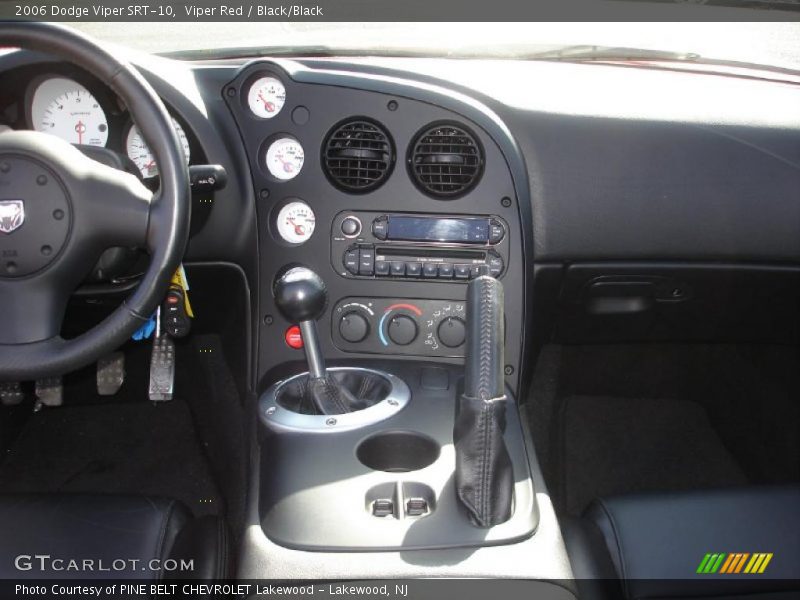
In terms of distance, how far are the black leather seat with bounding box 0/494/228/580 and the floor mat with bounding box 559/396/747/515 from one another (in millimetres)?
1199

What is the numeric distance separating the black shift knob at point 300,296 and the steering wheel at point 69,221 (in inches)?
9.0

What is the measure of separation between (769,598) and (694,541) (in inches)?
5.7

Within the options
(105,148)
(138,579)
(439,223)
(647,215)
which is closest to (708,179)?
(647,215)

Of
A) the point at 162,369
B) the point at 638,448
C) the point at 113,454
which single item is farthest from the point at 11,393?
the point at 638,448

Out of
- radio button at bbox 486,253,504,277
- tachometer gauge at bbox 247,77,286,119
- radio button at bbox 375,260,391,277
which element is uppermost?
tachometer gauge at bbox 247,77,286,119

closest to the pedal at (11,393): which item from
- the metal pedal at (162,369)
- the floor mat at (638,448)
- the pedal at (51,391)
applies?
the pedal at (51,391)

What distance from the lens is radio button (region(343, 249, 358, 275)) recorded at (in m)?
1.81

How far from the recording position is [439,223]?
5.87ft

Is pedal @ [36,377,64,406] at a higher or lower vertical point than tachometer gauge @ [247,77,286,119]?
lower

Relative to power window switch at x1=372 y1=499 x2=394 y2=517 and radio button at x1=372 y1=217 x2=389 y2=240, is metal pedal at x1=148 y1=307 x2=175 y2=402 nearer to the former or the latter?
radio button at x1=372 y1=217 x2=389 y2=240

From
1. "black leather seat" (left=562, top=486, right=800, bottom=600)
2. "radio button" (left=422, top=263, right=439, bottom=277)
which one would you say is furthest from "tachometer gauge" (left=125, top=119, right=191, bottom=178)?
"black leather seat" (left=562, top=486, right=800, bottom=600)

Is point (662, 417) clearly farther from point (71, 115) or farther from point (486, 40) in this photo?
point (71, 115)

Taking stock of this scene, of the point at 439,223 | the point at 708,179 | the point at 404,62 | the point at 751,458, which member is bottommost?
the point at 751,458

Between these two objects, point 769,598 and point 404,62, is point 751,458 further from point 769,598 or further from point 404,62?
point 404,62
